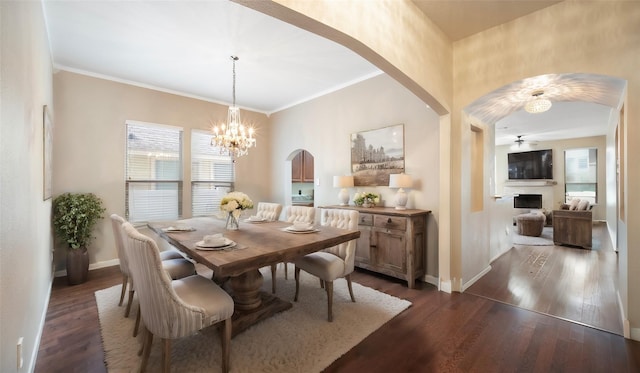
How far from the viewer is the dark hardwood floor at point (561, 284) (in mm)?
2537

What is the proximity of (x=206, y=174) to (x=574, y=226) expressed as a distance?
7534mm

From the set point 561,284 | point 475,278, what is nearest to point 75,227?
point 475,278

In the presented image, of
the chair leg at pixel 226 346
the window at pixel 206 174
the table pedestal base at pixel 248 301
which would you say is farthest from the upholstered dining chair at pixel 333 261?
the window at pixel 206 174

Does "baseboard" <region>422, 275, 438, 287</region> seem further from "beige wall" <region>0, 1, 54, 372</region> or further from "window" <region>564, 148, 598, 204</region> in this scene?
"window" <region>564, 148, 598, 204</region>

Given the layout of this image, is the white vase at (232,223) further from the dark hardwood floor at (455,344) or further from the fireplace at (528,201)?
the fireplace at (528,201)

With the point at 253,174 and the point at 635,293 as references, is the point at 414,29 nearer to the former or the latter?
the point at 635,293

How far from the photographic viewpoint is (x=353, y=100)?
14.0ft

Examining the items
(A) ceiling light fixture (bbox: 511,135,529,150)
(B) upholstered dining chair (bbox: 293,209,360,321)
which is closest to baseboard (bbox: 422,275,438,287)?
(B) upholstered dining chair (bbox: 293,209,360,321)

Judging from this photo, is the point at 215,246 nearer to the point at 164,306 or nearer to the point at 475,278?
the point at 164,306

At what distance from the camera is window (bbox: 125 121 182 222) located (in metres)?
4.25

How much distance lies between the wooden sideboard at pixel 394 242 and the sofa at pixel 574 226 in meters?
4.18

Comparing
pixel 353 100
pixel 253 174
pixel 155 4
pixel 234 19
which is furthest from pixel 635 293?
pixel 253 174

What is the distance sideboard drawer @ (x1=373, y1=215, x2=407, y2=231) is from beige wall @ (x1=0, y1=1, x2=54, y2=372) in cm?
315

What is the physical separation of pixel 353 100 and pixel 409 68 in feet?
6.56
